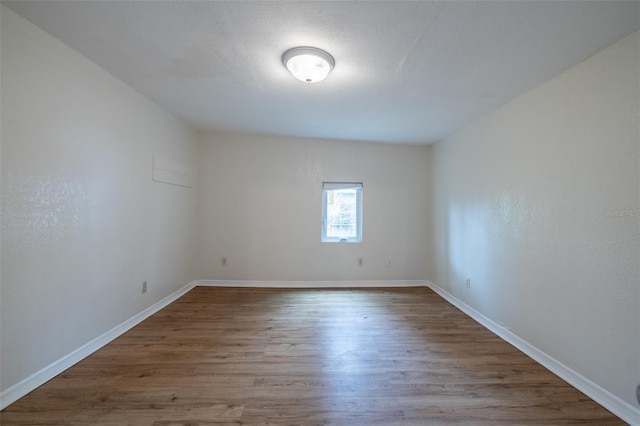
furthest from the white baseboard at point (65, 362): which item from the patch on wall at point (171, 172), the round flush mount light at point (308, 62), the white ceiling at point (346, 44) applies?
the round flush mount light at point (308, 62)

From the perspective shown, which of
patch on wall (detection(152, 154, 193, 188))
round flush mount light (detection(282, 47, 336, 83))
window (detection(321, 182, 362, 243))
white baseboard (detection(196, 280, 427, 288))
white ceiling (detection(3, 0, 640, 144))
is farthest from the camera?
window (detection(321, 182, 362, 243))

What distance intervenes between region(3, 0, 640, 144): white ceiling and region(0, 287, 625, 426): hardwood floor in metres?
2.24

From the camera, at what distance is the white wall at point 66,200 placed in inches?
54.3

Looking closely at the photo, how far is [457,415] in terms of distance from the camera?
4.50 ft

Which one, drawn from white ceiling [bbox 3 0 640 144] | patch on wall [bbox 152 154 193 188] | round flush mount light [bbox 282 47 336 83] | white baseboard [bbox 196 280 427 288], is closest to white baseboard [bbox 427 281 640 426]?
white baseboard [bbox 196 280 427 288]

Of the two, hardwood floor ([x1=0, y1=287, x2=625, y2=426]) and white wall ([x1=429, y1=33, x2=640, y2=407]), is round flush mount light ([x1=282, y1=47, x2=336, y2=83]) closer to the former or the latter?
white wall ([x1=429, y1=33, x2=640, y2=407])

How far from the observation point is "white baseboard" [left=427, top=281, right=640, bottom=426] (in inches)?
53.6

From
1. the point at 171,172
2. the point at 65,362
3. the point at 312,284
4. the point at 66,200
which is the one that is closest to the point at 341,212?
the point at 312,284

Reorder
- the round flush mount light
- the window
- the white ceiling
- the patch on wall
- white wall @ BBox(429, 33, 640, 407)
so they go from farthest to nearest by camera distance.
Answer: the window, the patch on wall, the round flush mount light, white wall @ BBox(429, 33, 640, 407), the white ceiling

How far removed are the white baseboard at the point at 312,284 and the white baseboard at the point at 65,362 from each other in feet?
3.28

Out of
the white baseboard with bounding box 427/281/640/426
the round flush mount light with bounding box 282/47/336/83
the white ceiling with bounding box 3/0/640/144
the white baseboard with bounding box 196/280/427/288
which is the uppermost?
the white ceiling with bounding box 3/0/640/144

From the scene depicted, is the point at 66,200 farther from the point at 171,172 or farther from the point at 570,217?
the point at 570,217

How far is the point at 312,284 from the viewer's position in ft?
12.1

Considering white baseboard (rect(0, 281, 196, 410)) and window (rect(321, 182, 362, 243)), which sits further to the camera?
window (rect(321, 182, 362, 243))
